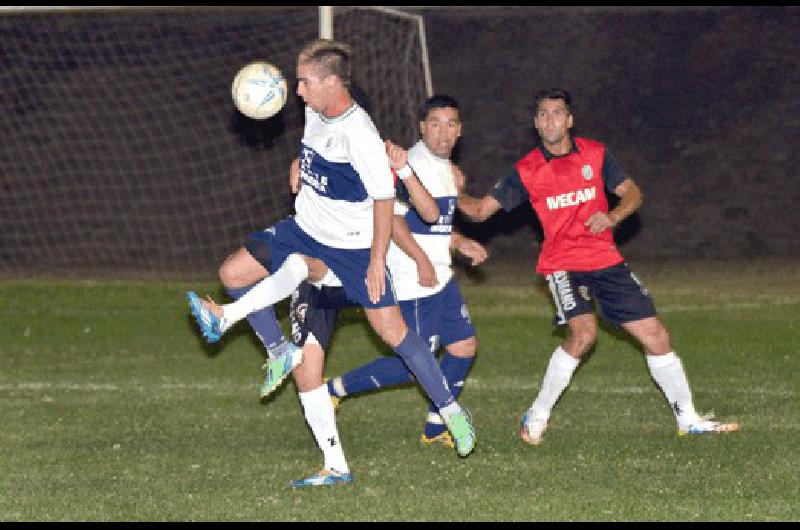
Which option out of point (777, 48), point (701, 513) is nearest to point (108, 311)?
point (701, 513)

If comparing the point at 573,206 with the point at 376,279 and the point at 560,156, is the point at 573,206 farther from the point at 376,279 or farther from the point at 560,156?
the point at 376,279

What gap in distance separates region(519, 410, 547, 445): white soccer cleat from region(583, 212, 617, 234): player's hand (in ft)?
3.54

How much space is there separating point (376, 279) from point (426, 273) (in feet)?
2.60

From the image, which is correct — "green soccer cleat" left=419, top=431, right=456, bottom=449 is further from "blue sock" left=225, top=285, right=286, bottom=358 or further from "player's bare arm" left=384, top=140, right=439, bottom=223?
"player's bare arm" left=384, top=140, right=439, bottom=223

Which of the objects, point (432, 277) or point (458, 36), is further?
point (458, 36)

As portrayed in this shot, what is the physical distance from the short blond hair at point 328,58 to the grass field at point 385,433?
190cm

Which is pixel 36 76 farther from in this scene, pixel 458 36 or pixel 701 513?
pixel 701 513

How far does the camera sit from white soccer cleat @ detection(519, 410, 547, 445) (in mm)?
7125

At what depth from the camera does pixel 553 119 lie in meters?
7.12

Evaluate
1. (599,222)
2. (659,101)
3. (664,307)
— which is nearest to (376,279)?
(599,222)

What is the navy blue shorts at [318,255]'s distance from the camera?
615 centimetres

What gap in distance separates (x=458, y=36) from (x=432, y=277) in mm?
15475

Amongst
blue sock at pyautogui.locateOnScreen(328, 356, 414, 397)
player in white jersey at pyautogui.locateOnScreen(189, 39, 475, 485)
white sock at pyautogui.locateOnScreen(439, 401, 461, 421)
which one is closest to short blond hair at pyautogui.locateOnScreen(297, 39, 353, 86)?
player in white jersey at pyautogui.locateOnScreen(189, 39, 475, 485)

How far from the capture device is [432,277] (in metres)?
6.80
